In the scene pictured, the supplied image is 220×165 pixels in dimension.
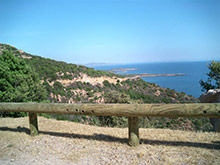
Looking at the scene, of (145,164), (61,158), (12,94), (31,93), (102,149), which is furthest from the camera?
(31,93)

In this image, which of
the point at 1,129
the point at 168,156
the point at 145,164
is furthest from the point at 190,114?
the point at 1,129

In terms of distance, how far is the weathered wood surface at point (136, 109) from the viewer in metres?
3.49

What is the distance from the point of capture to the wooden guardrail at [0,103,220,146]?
3509 millimetres

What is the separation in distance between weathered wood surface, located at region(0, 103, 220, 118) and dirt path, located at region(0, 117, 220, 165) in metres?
0.73

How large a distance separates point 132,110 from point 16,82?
6.58 meters

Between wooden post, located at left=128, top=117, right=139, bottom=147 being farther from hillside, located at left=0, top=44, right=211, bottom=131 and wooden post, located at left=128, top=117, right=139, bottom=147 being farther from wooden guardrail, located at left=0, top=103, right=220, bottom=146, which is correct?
hillside, located at left=0, top=44, right=211, bottom=131

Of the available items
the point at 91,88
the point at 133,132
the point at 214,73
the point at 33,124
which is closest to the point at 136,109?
the point at 133,132

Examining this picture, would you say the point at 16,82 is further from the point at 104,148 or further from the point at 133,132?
the point at 133,132

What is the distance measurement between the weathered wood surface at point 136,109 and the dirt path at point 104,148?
0.73 metres

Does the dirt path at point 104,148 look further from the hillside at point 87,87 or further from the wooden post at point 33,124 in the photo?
the hillside at point 87,87

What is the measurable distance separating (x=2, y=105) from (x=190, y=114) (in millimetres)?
4505

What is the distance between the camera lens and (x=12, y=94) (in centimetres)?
796

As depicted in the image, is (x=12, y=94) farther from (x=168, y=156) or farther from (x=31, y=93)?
(x=168, y=156)

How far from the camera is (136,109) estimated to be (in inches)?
151
